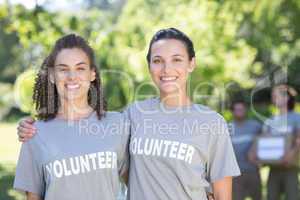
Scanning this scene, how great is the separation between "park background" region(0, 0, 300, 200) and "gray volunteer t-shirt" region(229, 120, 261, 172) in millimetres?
1912

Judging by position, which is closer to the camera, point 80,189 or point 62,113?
point 80,189

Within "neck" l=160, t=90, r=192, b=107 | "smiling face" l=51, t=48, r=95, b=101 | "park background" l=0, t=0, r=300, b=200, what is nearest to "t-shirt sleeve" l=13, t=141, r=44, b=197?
"smiling face" l=51, t=48, r=95, b=101

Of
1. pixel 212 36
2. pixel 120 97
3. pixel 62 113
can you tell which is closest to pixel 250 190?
pixel 120 97

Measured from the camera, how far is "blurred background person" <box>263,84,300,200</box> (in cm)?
592

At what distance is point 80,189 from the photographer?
7.59ft

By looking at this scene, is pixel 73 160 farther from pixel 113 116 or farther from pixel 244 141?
pixel 244 141

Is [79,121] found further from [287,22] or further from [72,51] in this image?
[287,22]

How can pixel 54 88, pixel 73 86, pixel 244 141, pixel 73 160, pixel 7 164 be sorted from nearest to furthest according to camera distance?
pixel 73 160
pixel 73 86
pixel 54 88
pixel 244 141
pixel 7 164

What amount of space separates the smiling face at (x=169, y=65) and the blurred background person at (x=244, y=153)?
3.79 meters

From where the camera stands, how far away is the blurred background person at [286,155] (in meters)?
5.92

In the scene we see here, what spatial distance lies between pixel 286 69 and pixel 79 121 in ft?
30.2

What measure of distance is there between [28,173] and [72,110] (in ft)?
1.10

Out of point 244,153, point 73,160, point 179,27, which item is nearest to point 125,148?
point 73,160

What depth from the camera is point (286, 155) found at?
19.4 feet
